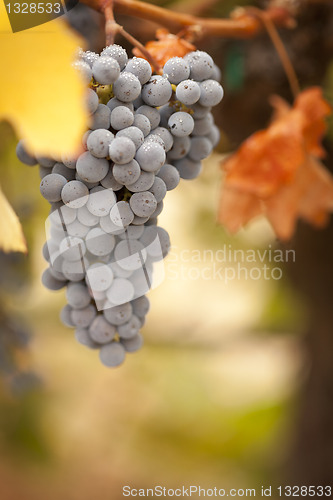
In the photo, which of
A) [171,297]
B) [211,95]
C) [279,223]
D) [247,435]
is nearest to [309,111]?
[279,223]

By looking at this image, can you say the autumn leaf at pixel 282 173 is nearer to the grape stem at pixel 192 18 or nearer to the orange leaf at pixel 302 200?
the orange leaf at pixel 302 200

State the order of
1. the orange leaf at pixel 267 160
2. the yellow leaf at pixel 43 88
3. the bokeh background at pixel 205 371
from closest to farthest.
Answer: the yellow leaf at pixel 43 88
the orange leaf at pixel 267 160
the bokeh background at pixel 205 371

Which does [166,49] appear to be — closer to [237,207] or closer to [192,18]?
[192,18]

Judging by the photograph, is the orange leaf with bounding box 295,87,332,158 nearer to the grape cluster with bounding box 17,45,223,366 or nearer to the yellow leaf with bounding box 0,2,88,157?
the grape cluster with bounding box 17,45,223,366

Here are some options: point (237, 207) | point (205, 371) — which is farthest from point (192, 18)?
point (205, 371)

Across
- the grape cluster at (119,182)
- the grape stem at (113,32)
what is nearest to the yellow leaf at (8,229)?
the grape cluster at (119,182)
